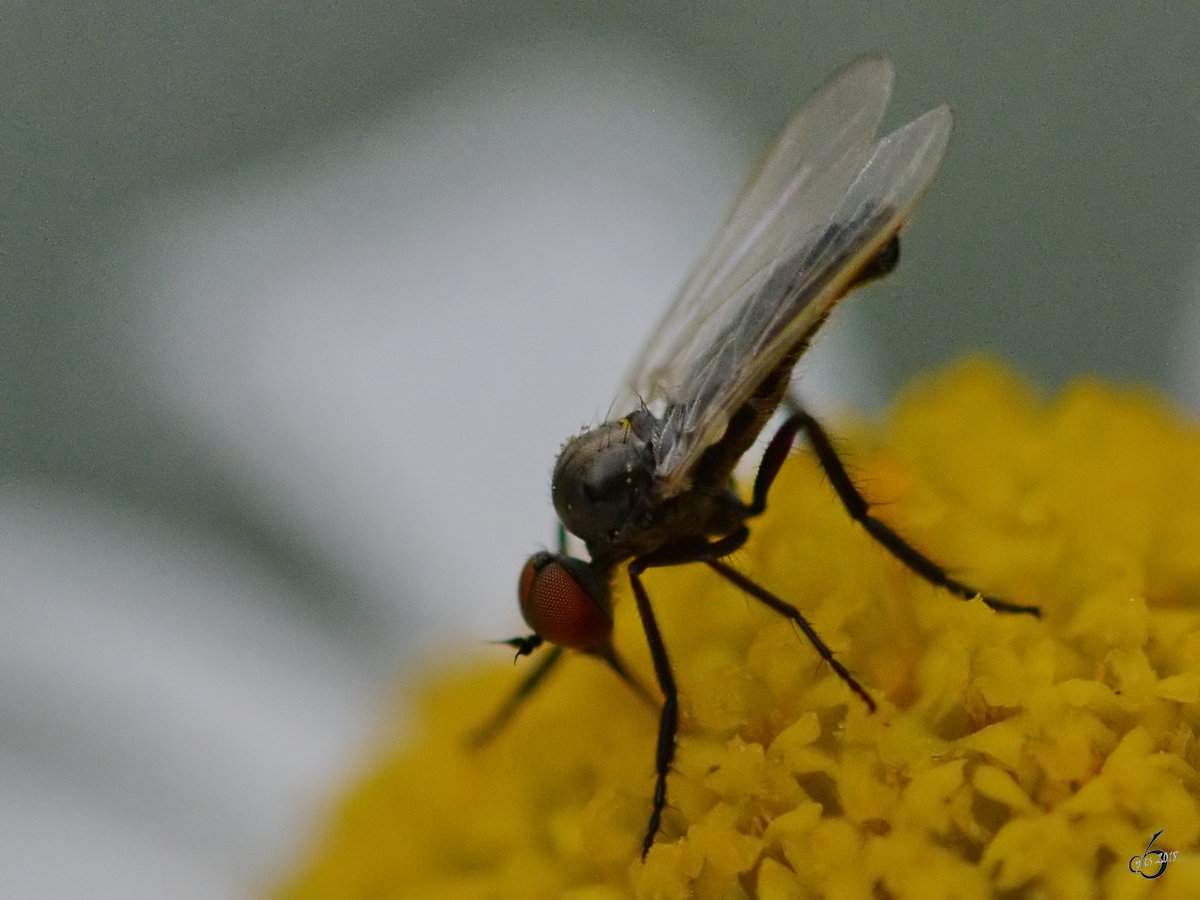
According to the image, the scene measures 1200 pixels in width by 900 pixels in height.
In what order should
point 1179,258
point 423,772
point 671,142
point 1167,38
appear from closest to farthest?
1. point 423,772
2. point 671,142
3. point 1179,258
4. point 1167,38

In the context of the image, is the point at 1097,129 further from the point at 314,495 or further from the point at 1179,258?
the point at 314,495

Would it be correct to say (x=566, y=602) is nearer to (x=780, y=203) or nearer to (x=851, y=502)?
(x=851, y=502)

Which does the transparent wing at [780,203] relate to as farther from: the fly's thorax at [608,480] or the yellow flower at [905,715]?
the yellow flower at [905,715]

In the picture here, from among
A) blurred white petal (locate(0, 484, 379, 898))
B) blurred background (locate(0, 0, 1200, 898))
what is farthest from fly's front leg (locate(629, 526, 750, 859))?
blurred white petal (locate(0, 484, 379, 898))

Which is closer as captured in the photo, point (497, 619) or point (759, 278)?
point (759, 278)

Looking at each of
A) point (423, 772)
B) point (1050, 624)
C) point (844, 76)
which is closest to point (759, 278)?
point (844, 76)
